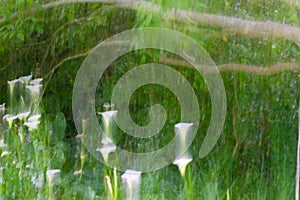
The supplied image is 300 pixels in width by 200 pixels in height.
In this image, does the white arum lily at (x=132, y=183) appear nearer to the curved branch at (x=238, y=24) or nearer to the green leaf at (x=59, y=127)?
the curved branch at (x=238, y=24)

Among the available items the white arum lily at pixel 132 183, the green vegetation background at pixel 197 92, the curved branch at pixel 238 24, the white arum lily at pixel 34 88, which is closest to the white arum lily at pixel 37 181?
the green vegetation background at pixel 197 92

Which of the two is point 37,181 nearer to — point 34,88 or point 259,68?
point 34,88

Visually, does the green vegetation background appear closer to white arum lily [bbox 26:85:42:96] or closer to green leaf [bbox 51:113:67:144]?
green leaf [bbox 51:113:67:144]

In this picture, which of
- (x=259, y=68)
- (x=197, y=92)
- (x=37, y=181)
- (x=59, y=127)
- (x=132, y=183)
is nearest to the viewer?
(x=132, y=183)

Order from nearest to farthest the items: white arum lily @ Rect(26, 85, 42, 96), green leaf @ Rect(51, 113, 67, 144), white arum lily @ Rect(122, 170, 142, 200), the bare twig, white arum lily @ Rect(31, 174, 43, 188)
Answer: white arum lily @ Rect(122, 170, 142, 200) → white arum lily @ Rect(31, 174, 43, 188) → white arum lily @ Rect(26, 85, 42, 96) → the bare twig → green leaf @ Rect(51, 113, 67, 144)

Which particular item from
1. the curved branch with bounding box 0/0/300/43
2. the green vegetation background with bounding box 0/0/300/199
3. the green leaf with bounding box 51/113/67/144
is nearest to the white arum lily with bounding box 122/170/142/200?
the green vegetation background with bounding box 0/0/300/199

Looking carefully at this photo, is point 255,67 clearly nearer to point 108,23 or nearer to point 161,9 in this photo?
point 161,9

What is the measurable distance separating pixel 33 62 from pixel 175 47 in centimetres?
137

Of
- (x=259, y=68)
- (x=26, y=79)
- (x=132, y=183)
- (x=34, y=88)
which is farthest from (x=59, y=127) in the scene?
(x=132, y=183)

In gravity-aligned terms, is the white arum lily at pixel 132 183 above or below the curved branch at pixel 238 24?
below

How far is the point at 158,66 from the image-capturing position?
3.22 metres

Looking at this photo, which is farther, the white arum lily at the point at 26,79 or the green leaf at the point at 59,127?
the green leaf at the point at 59,127

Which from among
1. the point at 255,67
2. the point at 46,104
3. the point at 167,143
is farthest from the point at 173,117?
the point at 46,104

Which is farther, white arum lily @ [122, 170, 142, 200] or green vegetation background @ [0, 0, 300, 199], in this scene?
green vegetation background @ [0, 0, 300, 199]
